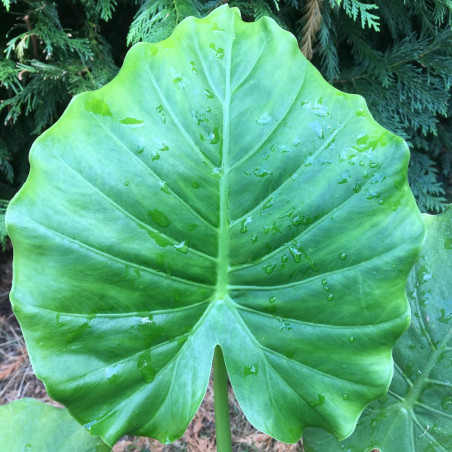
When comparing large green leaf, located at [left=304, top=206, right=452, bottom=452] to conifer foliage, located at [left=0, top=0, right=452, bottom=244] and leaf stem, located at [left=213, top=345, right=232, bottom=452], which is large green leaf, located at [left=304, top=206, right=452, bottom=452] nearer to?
leaf stem, located at [left=213, top=345, right=232, bottom=452]

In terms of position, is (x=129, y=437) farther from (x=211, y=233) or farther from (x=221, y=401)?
(x=211, y=233)

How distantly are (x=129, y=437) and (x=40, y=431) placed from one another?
0.62 metres

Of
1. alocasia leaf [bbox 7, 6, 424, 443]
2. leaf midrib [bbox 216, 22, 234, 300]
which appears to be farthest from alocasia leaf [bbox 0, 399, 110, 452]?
leaf midrib [bbox 216, 22, 234, 300]

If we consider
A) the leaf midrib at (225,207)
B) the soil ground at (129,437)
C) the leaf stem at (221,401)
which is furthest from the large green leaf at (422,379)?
the soil ground at (129,437)

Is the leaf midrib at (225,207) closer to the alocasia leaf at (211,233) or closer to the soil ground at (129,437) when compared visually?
the alocasia leaf at (211,233)

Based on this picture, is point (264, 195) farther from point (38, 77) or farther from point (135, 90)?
point (38, 77)

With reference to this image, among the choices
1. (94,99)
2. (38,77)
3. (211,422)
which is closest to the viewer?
(94,99)

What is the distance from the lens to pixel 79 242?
0.76 metres

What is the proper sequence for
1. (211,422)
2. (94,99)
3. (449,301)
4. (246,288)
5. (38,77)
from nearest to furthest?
(94,99), (246,288), (449,301), (38,77), (211,422)

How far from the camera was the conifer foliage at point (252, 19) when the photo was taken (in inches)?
52.7

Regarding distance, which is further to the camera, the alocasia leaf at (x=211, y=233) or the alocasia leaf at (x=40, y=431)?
the alocasia leaf at (x=40, y=431)

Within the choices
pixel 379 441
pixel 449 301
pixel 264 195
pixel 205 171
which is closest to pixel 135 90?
pixel 205 171

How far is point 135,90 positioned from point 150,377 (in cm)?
50

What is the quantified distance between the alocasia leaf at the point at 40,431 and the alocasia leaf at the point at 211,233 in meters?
0.27
